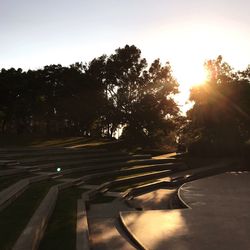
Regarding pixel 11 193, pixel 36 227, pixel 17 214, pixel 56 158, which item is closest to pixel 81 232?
pixel 36 227

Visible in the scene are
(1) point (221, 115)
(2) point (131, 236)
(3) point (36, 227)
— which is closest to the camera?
(3) point (36, 227)

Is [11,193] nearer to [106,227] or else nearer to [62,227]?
[62,227]

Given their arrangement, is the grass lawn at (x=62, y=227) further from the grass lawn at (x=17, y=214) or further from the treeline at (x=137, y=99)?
the treeline at (x=137, y=99)

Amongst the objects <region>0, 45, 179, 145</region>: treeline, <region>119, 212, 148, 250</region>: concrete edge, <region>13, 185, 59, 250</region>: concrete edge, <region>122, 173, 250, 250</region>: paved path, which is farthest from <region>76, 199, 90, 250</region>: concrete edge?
<region>0, 45, 179, 145</region>: treeline

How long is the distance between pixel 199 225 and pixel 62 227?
3.56 meters

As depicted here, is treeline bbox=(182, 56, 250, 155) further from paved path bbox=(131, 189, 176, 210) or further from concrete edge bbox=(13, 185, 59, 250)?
concrete edge bbox=(13, 185, 59, 250)

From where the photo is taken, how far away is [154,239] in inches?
347

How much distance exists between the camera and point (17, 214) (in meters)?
8.92

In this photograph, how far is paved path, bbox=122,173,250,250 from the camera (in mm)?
8422

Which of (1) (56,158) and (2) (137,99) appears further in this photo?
(2) (137,99)

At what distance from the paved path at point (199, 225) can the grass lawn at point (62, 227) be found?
1.55 meters

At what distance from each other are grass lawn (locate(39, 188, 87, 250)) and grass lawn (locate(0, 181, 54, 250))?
1.76 feet

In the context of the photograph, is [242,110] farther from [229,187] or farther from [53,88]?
[53,88]

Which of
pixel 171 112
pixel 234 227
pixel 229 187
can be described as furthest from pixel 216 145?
pixel 234 227
